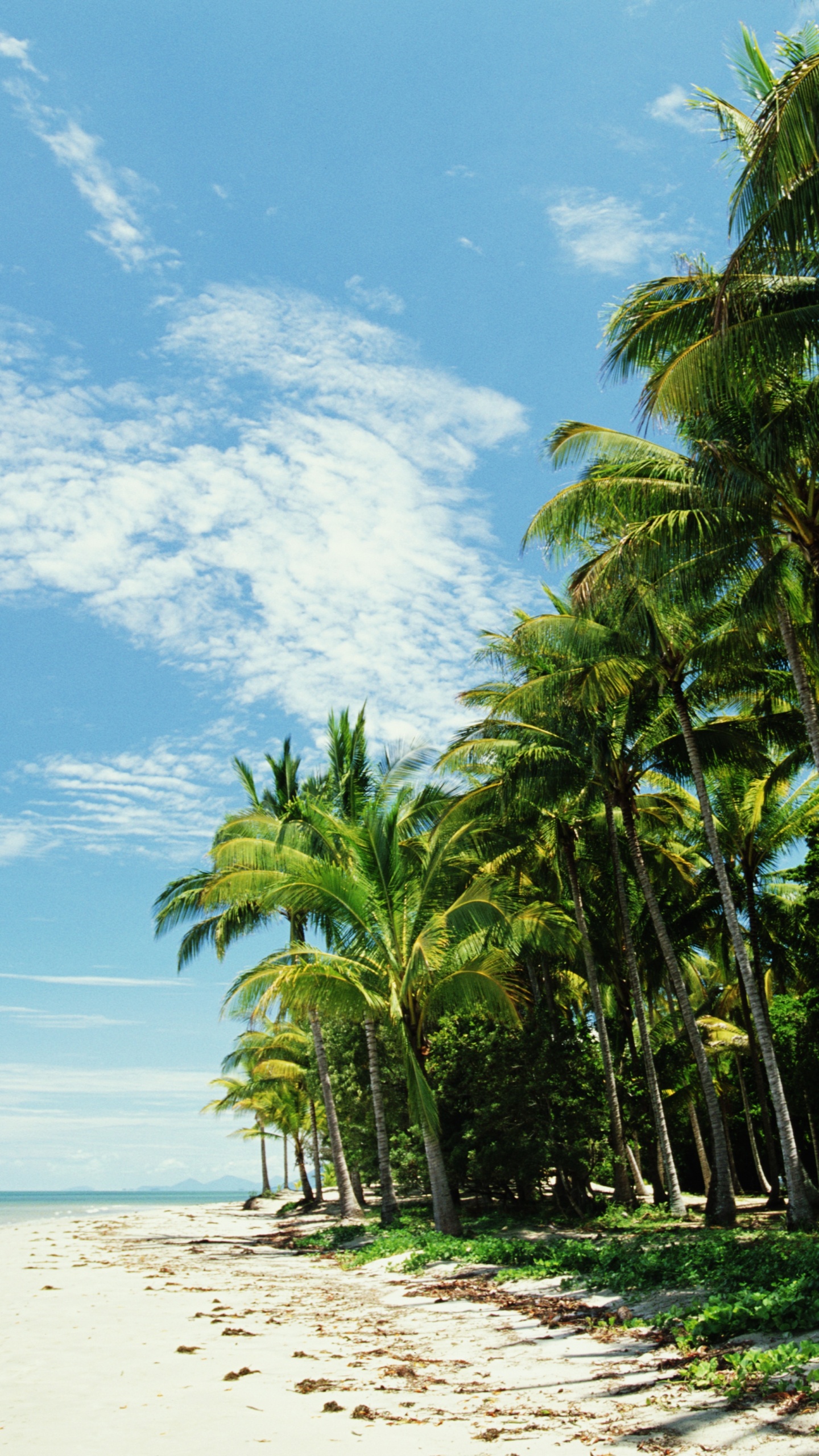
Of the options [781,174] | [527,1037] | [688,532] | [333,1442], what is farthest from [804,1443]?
[527,1037]

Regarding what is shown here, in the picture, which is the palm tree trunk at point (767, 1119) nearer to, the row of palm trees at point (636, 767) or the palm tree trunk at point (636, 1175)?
A: the row of palm trees at point (636, 767)

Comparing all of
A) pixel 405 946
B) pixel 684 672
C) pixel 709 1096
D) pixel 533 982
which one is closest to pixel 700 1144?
pixel 533 982

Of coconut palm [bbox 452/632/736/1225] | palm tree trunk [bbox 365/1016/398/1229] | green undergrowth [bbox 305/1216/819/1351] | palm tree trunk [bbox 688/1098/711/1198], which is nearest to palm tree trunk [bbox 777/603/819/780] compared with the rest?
coconut palm [bbox 452/632/736/1225]

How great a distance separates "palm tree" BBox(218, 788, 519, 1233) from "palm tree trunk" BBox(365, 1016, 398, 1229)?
56.7 inches

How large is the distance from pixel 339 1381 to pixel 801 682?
9177 millimetres

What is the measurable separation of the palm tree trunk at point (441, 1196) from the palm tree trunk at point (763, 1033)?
500 centimetres

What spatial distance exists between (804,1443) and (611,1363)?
249cm

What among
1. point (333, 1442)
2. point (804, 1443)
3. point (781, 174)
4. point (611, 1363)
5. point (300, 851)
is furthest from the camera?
point (300, 851)

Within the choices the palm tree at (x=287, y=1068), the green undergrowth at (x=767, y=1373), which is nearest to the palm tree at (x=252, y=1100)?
the palm tree at (x=287, y=1068)

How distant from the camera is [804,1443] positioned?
4406mm

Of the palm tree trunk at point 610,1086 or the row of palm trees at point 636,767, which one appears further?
the palm tree trunk at point 610,1086

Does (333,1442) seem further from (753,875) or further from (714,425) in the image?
(753,875)

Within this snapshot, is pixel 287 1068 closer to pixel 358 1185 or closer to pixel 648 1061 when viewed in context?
pixel 358 1185

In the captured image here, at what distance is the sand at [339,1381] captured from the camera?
5.14m
